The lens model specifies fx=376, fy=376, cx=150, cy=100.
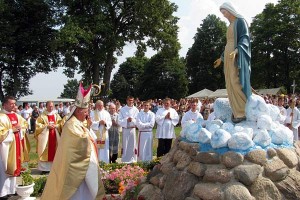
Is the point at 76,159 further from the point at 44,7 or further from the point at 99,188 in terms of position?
the point at 44,7

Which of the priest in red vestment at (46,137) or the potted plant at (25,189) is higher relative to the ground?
the priest in red vestment at (46,137)

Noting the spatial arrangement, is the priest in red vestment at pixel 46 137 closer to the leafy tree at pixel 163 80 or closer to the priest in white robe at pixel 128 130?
the priest in white robe at pixel 128 130

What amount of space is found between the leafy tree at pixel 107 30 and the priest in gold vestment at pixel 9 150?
58.5 feet

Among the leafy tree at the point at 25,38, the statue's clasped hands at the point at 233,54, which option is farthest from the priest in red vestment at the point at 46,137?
the leafy tree at the point at 25,38

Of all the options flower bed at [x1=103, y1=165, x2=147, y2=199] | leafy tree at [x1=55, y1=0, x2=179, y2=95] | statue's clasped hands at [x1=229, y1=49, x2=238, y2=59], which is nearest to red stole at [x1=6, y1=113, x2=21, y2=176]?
flower bed at [x1=103, y1=165, x2=147, y2=199]

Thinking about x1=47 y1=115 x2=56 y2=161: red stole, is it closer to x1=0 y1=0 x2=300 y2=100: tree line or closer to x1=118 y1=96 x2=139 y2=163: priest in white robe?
x1=118 y1=96 x2=139 y2=163: priest in white robe

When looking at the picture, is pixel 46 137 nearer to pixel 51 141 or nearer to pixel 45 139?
pixel 45 139

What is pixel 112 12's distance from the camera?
29891 mm

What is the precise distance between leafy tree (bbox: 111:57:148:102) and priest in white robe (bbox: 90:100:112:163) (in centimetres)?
5694

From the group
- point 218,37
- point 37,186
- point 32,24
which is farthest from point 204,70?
point 37,186

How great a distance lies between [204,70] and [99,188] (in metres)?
47.4

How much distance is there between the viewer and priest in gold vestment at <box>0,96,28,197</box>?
8203 mm

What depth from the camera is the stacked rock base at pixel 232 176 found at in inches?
210

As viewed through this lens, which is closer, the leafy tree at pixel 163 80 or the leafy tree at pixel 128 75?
the leafy tree at pixel 163 80
